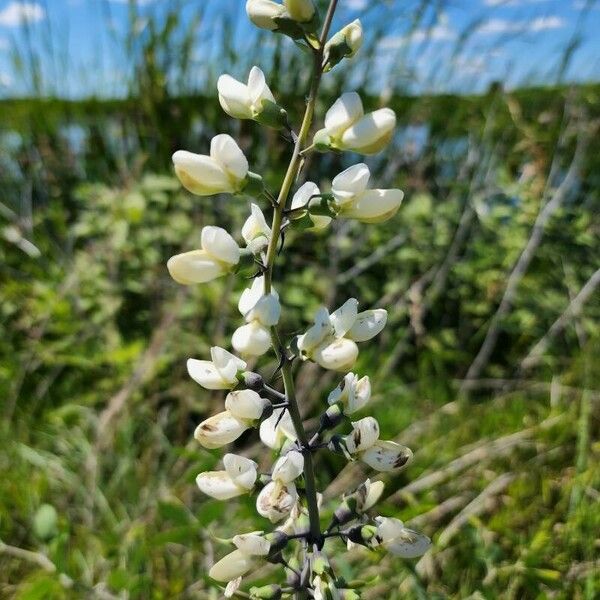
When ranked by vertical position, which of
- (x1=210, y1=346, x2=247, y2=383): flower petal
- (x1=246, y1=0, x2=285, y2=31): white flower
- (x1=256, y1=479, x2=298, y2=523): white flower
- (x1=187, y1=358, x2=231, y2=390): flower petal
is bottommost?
(x1=256, y1=479, x2=298, y2=523): white flower

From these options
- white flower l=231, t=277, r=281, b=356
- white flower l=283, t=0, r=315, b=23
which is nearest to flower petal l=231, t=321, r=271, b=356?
white flower l=231, t=277, r=281, b=356

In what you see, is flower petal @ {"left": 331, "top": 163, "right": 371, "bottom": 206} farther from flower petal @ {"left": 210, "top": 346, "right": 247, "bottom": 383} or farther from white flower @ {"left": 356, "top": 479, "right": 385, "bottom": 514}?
white flower @ {"left": 356, "top": 479, "right": 385, "bottom": 514}

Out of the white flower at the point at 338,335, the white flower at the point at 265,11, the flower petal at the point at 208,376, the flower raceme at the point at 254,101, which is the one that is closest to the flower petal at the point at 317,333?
the white flower at the point at 338,335

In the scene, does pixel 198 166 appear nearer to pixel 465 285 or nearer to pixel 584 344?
pixel 584 344

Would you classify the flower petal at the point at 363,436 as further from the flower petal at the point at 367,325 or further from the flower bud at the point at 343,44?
the flower bud at the point at 343,44

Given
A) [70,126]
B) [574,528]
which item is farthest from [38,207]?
[574,528]

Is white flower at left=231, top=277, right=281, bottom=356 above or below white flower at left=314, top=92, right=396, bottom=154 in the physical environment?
below

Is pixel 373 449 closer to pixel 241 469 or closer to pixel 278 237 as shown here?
pixel 241 469
